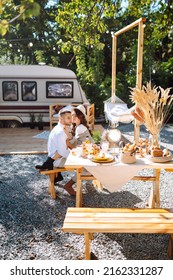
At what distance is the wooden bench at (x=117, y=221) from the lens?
8.48 ft

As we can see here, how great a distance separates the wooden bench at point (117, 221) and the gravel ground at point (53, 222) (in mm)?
334

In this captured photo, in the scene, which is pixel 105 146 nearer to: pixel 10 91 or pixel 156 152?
pixel 156 152

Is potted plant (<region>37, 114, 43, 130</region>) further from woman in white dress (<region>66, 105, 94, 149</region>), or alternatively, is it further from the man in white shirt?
the man in white shirt

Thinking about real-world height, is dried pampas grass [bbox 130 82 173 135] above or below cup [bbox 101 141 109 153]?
above

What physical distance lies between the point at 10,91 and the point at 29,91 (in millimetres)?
651

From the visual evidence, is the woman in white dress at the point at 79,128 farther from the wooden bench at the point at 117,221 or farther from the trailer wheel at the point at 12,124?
the trailer wheel at the point at 12,124

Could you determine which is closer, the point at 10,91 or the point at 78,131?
the point at 78,131

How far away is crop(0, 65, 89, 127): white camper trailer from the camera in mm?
10391

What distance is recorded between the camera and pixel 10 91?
1046cm

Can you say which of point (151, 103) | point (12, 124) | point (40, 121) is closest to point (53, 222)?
point (151, 103)

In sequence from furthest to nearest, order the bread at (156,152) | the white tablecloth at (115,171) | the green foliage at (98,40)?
1. the green foliage at (98,40)
2. the bread at (156,152)
3. the white tablecloth at (115,171)

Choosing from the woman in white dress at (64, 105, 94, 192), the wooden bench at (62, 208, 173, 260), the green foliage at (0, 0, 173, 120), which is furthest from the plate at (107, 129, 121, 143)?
the green foliage at (0, 0, 173, 120)

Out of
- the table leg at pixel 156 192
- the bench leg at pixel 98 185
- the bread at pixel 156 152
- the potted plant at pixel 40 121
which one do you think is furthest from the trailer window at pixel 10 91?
the bread at pixel 156 152
